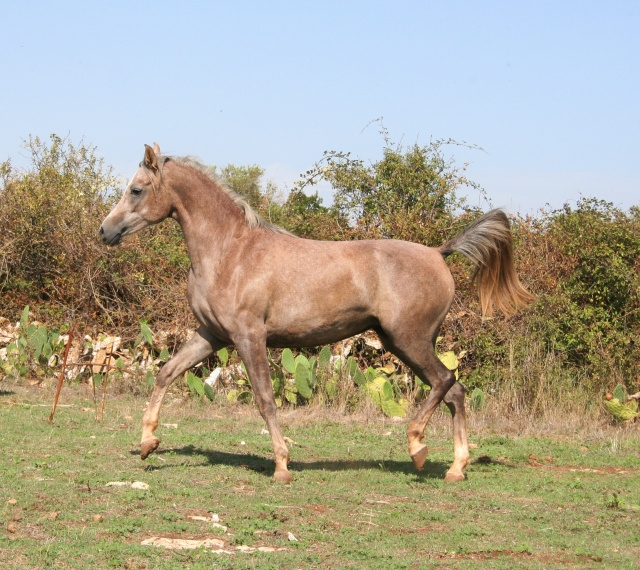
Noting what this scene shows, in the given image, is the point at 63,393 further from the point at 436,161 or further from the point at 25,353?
the point at 436,161

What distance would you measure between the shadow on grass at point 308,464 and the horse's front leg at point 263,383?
0.92 ft

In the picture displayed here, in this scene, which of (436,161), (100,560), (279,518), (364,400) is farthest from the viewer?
(436,161)

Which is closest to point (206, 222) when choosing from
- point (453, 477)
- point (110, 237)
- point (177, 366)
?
point (110, 237)

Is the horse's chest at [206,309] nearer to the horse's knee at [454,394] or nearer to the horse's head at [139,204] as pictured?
the horse's head at [139,204]

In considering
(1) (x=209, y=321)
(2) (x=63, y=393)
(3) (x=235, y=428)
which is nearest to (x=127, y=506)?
(1) (x=209, y=321)

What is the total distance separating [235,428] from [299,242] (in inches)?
111

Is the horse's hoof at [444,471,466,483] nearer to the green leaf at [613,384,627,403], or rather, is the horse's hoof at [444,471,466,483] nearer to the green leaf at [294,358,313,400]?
the green leaf at [294,358,313,400]

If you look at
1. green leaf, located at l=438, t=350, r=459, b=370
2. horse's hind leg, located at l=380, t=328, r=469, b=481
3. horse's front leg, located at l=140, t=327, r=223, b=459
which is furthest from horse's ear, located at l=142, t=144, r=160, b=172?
green leaf, located at l=438, t=350, r=459, b=370

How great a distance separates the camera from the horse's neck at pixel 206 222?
22.2ft

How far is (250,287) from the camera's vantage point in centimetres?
654

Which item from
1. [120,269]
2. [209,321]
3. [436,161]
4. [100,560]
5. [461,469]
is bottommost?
[100,560]

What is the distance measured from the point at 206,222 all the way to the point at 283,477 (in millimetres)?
2249

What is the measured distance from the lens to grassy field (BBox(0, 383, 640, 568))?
14.6ft

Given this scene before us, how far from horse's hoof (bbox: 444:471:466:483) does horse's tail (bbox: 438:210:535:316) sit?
155cm
